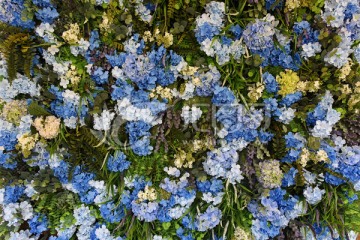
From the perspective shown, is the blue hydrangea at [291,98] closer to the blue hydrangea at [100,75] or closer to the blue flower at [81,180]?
the blue hydrangea at [100,75]

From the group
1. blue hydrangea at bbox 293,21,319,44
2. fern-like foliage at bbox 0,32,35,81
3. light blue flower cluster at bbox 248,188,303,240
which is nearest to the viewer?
fern-like foliage at bbox 0,32,35,81

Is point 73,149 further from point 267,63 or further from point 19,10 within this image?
point 267,63

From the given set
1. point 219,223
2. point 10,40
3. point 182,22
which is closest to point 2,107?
point 10,40

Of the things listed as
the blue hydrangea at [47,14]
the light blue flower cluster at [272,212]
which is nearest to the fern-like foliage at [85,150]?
the blue hydrangea at [47,14]

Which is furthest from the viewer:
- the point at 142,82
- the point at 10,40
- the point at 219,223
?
the point at 219,223

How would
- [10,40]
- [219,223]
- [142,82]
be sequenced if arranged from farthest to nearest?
1. [219,223]
2. [142,82]
3. [10,40]

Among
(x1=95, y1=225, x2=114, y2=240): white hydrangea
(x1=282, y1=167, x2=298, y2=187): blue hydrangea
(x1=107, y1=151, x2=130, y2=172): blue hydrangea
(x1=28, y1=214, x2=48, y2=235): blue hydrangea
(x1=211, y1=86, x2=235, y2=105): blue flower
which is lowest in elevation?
(x1=95, y1=225, x2=114, y2=240): white hydrangea

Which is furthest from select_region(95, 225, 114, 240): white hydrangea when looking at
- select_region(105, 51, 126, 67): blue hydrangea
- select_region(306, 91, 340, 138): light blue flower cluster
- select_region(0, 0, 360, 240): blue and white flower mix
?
select_region(306, 91, 340, 138): light blue flower cluster

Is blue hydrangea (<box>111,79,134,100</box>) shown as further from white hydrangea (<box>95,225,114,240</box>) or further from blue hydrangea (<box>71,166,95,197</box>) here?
white hydrangea (<box>95,225,114,240</box>)

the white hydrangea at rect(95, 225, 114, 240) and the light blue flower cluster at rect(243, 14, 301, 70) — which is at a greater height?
the light blue flower cluster at rect(243, 14, 301, 70)
